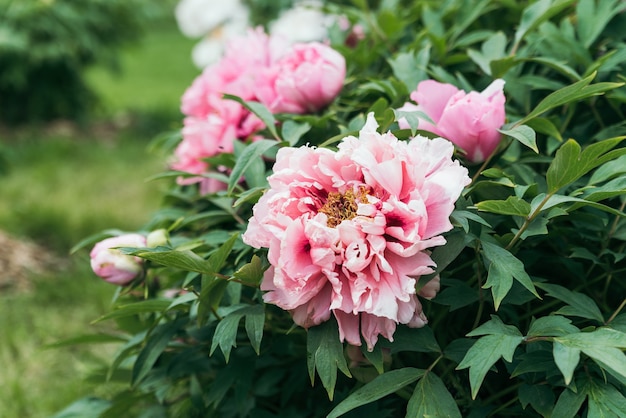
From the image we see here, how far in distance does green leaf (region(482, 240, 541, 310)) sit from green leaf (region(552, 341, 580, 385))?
0.24ft

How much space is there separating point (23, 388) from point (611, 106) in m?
1.67

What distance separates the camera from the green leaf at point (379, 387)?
869mm

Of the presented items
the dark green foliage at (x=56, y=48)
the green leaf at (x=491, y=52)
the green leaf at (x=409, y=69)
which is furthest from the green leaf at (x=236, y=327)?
the dark green foliage at (x=56, y=48)

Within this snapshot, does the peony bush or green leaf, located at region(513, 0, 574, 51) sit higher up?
green leaf, located at region(513, 0, 574, 51)

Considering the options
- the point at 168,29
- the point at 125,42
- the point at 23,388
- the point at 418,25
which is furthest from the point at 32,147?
the point at 168,29

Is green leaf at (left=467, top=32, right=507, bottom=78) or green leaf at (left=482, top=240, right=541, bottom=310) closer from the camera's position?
green leaf at (left=482, top=240, right=541, bottom=310)

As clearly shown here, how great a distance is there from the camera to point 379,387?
2.94ft

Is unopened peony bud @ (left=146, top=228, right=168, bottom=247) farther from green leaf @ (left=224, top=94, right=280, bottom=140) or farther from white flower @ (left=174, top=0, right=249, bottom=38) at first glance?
white flower @ (left=174, top=0, right=249, bottom=38)

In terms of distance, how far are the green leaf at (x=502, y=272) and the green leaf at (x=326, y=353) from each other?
0.19m

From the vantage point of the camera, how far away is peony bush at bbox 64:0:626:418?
0.86 meters

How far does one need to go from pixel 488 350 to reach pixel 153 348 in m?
0.55

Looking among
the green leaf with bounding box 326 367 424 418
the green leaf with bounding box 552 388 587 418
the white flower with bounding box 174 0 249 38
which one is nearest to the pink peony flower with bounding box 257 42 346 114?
the green leaf with bounding box 326 367 424 418

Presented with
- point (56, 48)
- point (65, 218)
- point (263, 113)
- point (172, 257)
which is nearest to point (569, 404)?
point (172, 257)

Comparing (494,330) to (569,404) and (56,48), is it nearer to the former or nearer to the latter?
(569,404)
